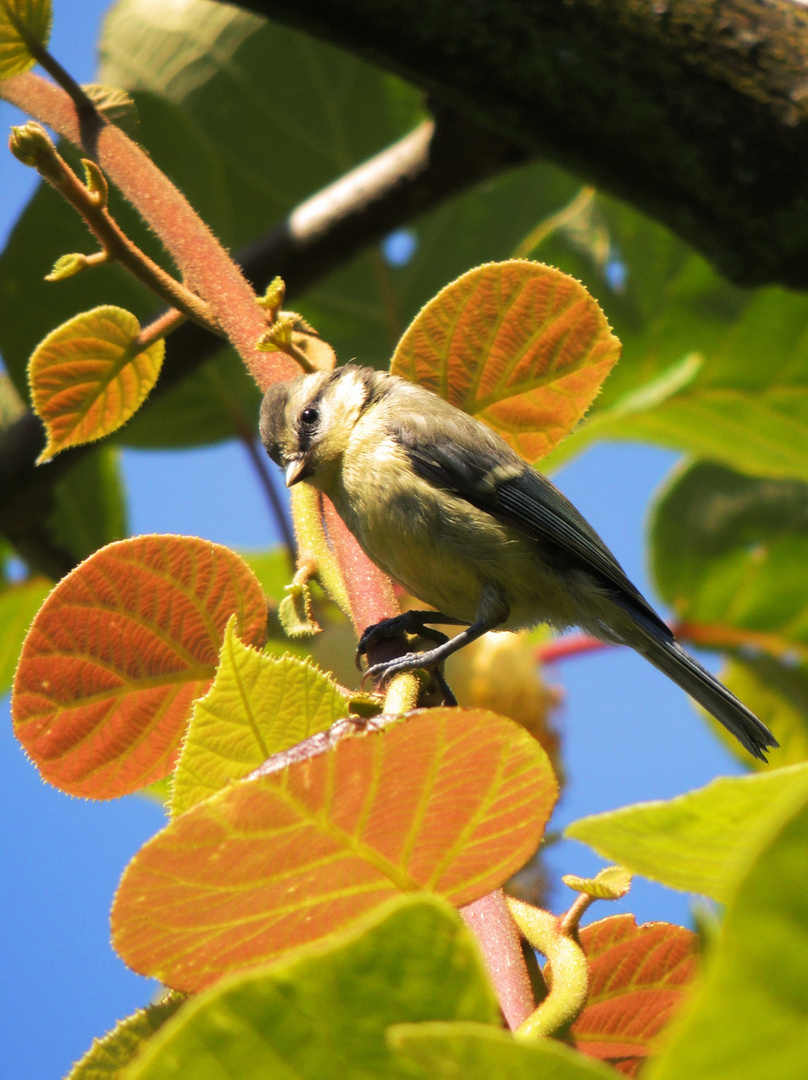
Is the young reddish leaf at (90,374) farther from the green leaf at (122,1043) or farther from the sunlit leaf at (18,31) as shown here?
the green leaf at (122,1043)

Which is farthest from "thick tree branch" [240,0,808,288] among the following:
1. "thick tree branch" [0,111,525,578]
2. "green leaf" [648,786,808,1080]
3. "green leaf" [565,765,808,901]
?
"green leaf" [648,786,808,1080]

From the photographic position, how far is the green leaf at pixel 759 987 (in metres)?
0.41

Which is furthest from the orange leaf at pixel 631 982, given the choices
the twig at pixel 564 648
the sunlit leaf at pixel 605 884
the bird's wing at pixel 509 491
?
the twig at pixel 564 648

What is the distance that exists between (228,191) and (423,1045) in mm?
2685

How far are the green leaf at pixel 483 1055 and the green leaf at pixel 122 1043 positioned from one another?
0.38m

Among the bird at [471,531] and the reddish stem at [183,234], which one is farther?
the bird at [471,531]

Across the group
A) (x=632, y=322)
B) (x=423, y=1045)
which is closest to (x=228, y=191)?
(x=632, y=322)

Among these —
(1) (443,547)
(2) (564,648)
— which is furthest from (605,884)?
(2) (564,648)

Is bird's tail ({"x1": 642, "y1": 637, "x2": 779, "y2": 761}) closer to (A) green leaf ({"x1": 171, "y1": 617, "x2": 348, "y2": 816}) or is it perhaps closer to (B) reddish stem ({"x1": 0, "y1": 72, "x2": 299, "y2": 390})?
(B) reddish stem ({"x1": 0, "y1": 72, "x2": 299, "y2": 390})

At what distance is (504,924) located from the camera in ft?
2.53

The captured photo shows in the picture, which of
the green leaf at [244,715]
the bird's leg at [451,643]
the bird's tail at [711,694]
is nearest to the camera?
the green leaf at [244,715]

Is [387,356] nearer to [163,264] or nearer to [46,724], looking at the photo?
[163,264]

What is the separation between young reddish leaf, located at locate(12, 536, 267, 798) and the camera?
3.08ft

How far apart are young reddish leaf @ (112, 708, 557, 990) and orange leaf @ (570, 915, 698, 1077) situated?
224 mm
